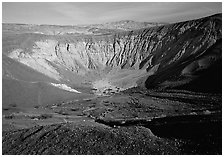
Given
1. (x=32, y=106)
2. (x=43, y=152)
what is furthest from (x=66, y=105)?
(x=43, y=152)

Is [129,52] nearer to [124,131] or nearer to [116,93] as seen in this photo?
[116,93]

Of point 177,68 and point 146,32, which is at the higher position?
point 146,32

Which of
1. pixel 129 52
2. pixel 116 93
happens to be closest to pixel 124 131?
pixel 116 93

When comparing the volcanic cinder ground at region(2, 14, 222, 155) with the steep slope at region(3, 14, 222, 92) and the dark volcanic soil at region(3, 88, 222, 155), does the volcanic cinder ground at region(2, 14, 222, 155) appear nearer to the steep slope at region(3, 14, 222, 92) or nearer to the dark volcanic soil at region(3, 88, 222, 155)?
the dark volcanic soil at region(3, 88, 222, 155)

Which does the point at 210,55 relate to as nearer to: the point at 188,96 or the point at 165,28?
the point at 188,96

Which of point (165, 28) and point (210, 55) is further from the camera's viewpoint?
point (165, 28)

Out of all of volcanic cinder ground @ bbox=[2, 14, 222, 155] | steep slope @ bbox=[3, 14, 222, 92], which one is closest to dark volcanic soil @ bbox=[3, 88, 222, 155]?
volcanic cinder ground @ bbox=[2, 14, 222, 155]

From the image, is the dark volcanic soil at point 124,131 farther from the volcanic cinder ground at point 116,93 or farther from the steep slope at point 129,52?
the steep slope at point 129,52
